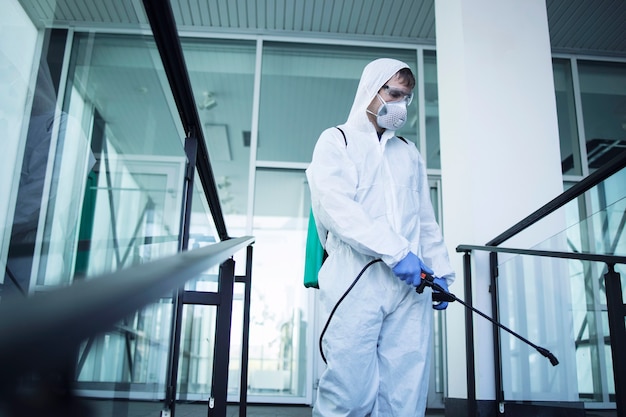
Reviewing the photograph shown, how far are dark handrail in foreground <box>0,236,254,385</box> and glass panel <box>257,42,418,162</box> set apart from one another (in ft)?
13.8

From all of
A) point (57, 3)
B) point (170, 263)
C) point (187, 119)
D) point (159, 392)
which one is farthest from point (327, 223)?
point (57, 3)

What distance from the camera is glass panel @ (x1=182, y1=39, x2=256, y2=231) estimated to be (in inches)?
179

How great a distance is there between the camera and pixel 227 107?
4.77 meters

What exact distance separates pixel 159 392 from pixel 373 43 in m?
4.09

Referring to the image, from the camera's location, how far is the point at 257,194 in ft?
14.9

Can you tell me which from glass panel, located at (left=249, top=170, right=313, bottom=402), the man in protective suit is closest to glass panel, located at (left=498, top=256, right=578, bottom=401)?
the man in protective suit

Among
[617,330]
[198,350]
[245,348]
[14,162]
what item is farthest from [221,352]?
[617,330]

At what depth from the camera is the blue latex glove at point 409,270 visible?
1.61 metres

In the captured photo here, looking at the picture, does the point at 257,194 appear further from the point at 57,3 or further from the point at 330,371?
the point at 330,371

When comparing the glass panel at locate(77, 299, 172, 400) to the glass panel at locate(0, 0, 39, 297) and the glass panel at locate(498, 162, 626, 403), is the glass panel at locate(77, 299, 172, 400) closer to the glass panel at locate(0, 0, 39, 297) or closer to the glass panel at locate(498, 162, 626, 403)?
the glass panel at locate(0, 0, 39, 297)

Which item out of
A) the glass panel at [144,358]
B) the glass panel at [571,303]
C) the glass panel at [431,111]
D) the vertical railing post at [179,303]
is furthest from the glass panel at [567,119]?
the glass panel at [144,358]

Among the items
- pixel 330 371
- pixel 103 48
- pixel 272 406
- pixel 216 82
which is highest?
pixel 216 82

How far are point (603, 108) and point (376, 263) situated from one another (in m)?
4.09

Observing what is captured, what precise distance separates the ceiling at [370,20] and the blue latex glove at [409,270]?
339 cm
